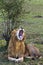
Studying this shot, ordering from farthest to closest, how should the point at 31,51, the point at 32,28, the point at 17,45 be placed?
the point at 32,28
the point at 31,51
the point at 17,45

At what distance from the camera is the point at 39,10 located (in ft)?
62.7

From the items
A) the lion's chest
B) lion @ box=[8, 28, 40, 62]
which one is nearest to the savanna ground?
lion @ box=[8, 28, 40, 62]

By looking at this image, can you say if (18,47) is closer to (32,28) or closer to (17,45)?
(17,45)

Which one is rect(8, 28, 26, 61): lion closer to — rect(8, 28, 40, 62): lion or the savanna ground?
rect(8, 28, 40, 62): lion

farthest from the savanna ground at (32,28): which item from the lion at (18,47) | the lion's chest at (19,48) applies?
the lion's chest at (19,48)

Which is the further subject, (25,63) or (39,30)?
(39,30)

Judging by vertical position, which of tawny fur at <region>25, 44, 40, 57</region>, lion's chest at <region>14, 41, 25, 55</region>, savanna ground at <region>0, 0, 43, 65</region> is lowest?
savanna ground at <region>0, 0, 43, 65</region>

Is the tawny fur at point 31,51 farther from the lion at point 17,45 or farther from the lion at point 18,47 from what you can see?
the lion at point 17,45

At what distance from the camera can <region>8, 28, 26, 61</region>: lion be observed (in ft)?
27.3

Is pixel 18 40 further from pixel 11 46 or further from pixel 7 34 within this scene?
pixel 7 34

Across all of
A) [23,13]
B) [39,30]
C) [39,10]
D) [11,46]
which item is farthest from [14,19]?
[39,10]

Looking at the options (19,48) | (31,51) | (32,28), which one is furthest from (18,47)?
(32,28)

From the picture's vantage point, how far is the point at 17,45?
8.46m

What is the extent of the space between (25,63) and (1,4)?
2.10m
